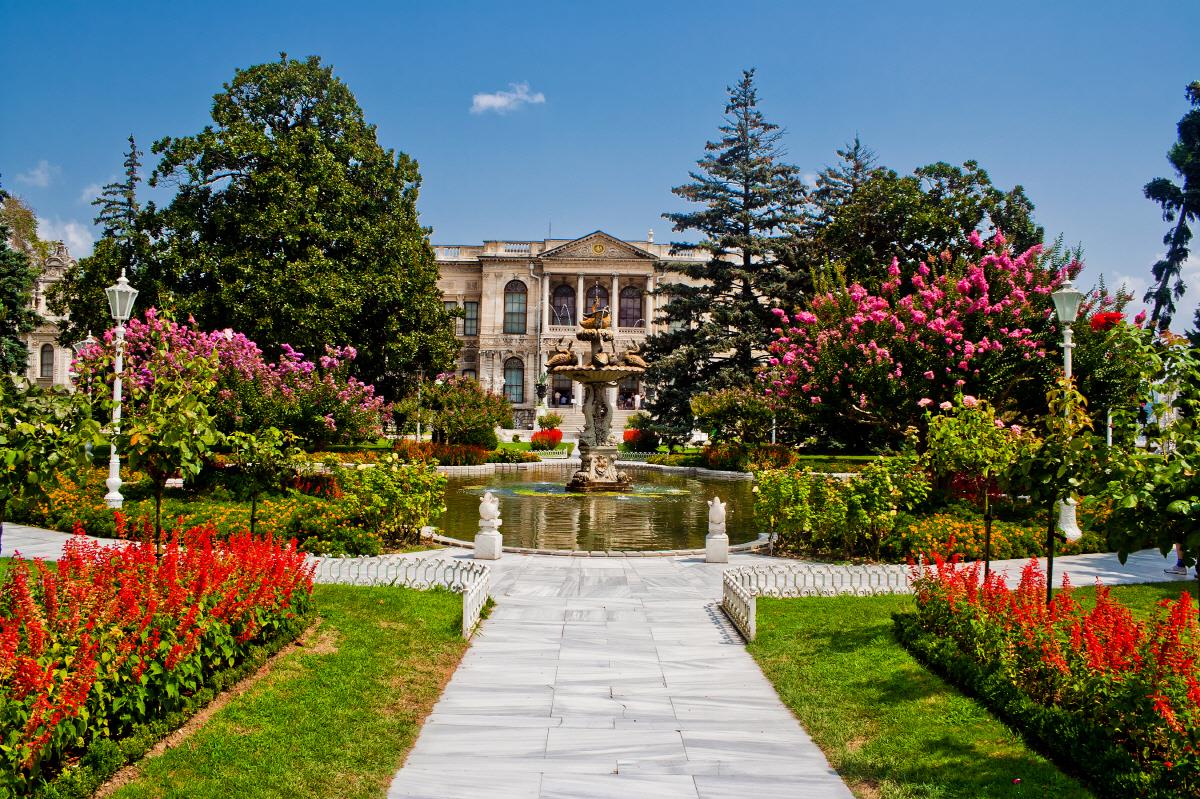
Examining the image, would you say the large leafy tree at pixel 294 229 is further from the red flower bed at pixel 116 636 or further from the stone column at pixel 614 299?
the stone column at pixel 614 299

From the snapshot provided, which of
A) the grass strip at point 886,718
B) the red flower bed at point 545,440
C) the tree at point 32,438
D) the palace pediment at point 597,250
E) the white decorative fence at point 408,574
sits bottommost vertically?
the grass strip at point 886,718

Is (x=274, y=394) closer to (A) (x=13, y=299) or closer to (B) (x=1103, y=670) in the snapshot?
(B) (x=1103, y=670)

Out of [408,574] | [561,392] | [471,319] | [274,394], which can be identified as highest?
[471,319]

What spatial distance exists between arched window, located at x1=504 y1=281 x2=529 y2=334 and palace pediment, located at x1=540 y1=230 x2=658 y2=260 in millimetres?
3375

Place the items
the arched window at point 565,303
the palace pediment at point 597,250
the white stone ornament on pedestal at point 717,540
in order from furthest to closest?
the arched window at point 565,303 → the palace pediment at point 597,250 → the white stone ornament on pedestal at point 717,540

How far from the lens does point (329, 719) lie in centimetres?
510

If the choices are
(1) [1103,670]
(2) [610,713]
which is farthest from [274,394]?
(1) [1103,670]

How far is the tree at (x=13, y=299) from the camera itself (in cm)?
3244

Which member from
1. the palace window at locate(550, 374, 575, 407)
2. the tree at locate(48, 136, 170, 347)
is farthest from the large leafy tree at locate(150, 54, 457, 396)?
the palace window at locate(550, 374, 575, 407)

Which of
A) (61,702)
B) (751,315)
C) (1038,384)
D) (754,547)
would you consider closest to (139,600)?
(61,702)

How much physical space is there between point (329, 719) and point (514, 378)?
57.0m

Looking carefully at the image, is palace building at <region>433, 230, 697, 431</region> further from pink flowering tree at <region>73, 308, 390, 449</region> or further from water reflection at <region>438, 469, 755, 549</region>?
pink flowering tree at <region>73, 308, 390, 449</region>

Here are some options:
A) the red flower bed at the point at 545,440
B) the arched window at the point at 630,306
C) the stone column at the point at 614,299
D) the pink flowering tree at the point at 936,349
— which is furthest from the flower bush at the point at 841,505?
the arched window at the point at 630,306

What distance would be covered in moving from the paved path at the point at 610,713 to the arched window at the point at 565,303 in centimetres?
5289
